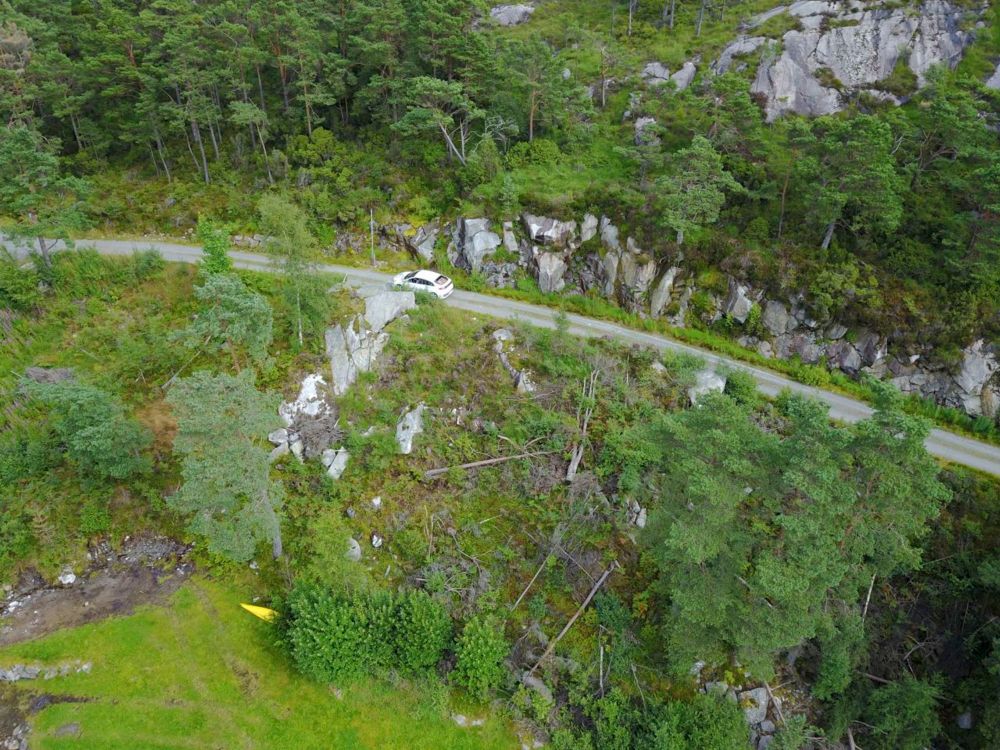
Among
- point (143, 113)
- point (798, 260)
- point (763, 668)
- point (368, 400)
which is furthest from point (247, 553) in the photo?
point (143, 113)

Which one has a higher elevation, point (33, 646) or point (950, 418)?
point (950, 418)

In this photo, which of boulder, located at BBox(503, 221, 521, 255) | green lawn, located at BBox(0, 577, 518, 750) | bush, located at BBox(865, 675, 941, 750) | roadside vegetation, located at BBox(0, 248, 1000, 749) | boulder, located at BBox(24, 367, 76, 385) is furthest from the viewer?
boulder, located at BBox(503, 221, 521, 255)

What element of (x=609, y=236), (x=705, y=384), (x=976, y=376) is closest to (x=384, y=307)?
(x=609, y=236)

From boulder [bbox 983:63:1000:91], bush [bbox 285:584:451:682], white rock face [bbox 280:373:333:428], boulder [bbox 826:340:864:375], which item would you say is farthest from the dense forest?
bush [bbox 285:584:451:682]

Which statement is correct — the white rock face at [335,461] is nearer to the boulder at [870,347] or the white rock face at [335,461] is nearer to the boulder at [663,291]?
the boulder at [663,291]

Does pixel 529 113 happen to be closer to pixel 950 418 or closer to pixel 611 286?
pixel 611 286

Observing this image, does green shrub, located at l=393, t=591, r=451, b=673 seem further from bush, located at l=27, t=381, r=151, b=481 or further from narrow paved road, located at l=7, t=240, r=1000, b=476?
narrow paved road, located at l=7, t=240, r=1000, b=476

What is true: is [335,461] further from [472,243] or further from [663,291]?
[663,291]
